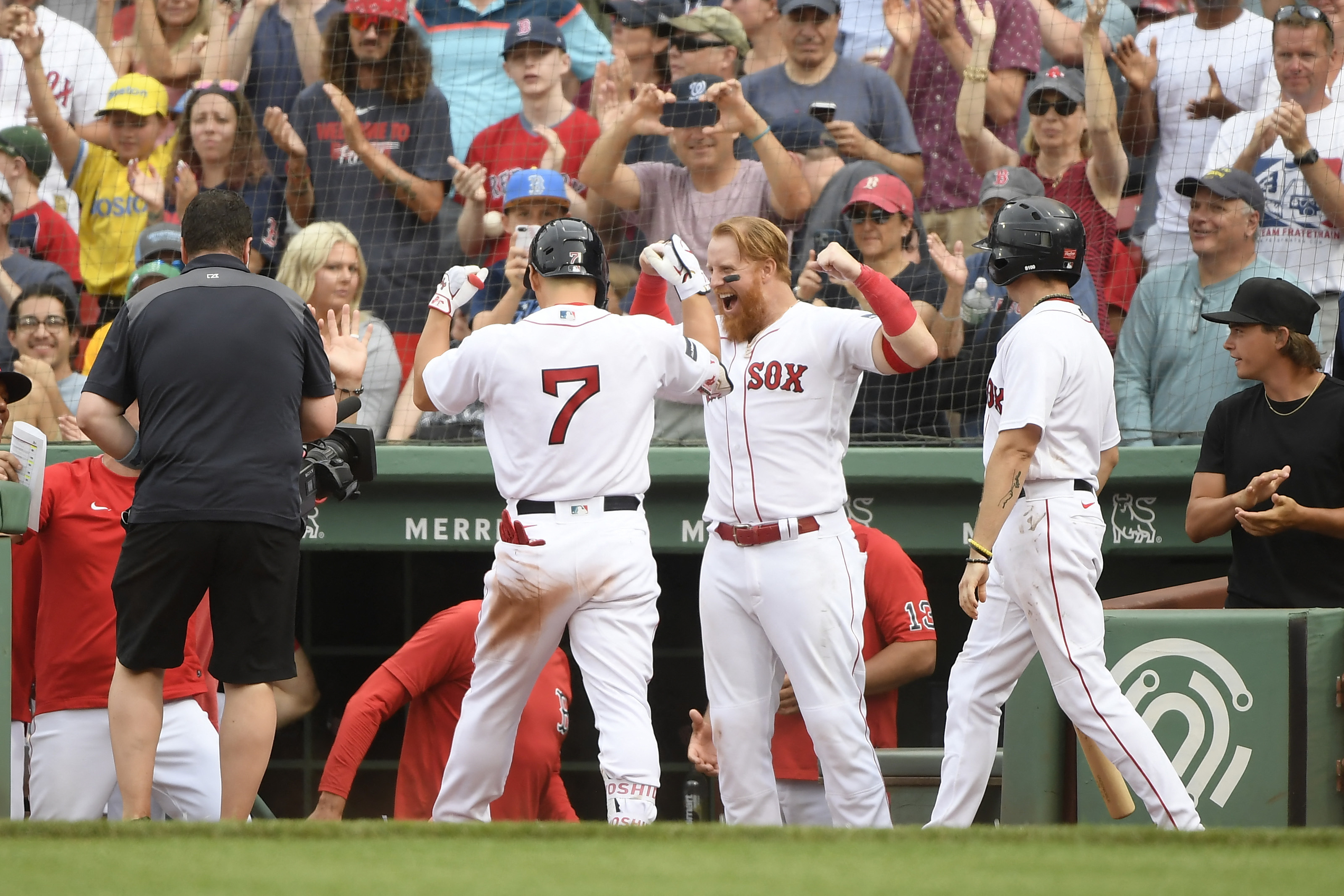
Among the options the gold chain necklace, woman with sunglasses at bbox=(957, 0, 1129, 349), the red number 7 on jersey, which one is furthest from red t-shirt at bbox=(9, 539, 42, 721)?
woman with sunglasses at bbox=(957, 0, 1129, 349)

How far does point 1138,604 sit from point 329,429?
2873mm

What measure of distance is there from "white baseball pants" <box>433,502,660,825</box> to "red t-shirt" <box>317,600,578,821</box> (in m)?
0.47

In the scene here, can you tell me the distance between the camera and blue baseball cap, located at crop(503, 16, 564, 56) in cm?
676

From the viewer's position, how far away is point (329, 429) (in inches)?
141

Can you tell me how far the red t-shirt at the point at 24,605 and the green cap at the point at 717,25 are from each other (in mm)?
3994

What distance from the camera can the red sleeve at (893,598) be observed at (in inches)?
175

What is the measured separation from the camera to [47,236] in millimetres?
7227

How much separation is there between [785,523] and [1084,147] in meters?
3.11

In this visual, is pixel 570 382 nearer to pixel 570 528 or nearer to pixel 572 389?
pixel 572 389

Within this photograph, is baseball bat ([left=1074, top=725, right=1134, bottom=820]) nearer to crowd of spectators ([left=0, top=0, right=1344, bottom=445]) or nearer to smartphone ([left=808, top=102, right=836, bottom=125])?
crowd of spectators ([left=0, top=0, right=1344, bottom=445])

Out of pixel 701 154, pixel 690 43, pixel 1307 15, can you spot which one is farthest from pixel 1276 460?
pixel 690 43

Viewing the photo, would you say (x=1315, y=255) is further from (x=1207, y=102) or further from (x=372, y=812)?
(x=372, y=812)

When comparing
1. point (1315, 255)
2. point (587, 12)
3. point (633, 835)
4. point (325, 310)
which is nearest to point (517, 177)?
point (325, 310)

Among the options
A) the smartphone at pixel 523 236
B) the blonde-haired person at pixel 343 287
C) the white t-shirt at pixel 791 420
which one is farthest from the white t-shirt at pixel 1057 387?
the blonde-haired person at pixel 343 287
